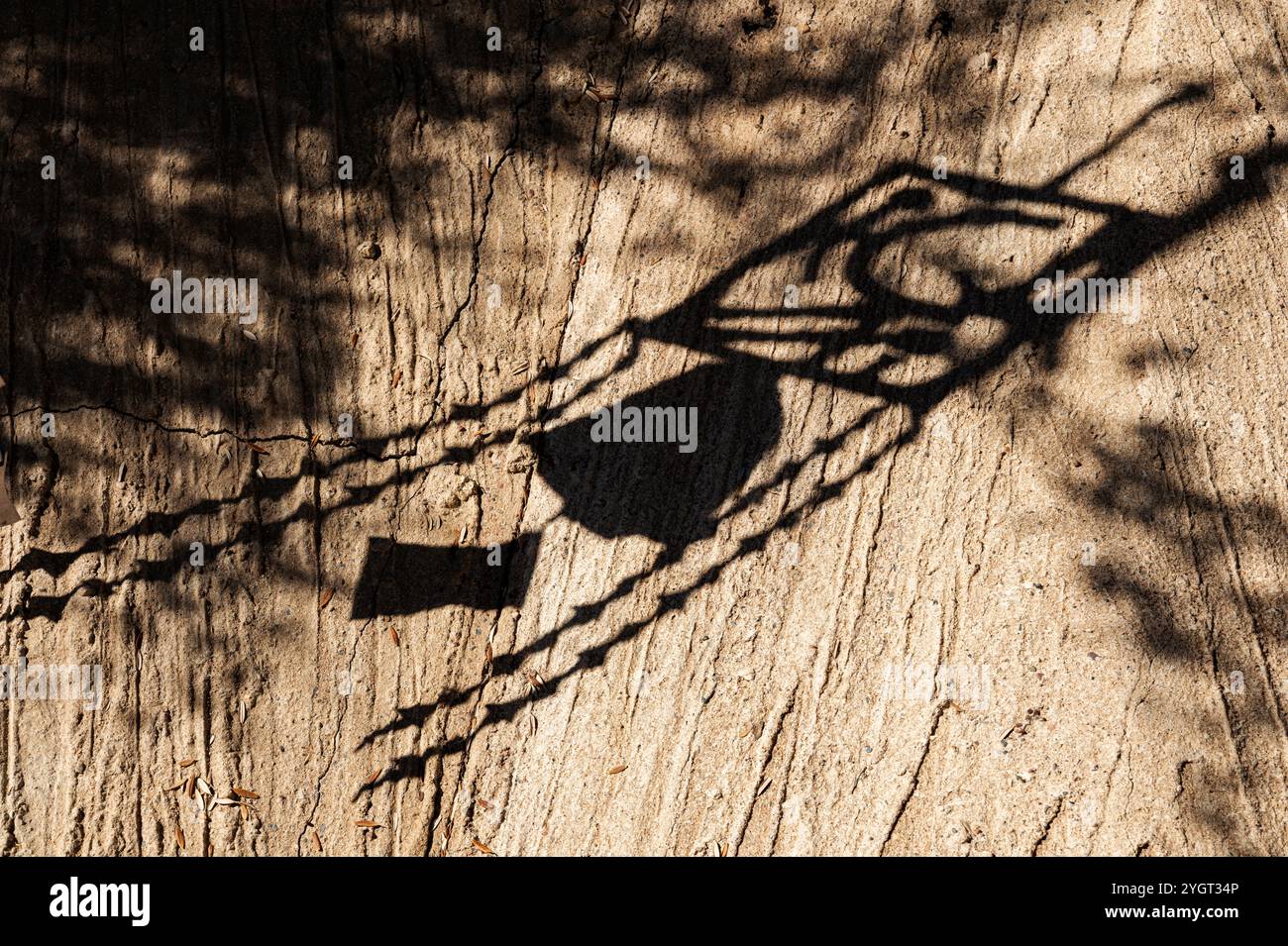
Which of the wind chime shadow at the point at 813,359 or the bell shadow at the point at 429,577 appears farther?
the bell shadow at the point at 429,577

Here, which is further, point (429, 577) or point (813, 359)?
point (429, 577)

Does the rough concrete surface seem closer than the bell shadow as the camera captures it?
Yes

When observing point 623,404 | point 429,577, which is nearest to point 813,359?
point 623,404

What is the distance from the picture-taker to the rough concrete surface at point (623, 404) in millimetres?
3016

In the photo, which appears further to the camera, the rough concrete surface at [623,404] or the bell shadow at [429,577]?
the bell shadow at [429,577]

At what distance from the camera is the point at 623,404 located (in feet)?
10.5

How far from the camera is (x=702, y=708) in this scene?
3.14 meters

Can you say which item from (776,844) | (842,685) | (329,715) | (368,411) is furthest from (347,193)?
(776,844)

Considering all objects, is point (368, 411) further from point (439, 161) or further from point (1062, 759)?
point (1062, 759)

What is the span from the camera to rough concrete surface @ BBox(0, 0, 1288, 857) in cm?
302

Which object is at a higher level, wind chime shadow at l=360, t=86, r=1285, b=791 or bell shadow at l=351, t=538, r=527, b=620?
wind chime shadow at l=360, t=86, r=1285, b=791

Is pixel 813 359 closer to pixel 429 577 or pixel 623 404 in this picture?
pixel 623 404

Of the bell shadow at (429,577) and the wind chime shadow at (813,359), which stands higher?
the wind chime shadow at (813,359)

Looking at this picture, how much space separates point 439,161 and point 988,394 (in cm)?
223
